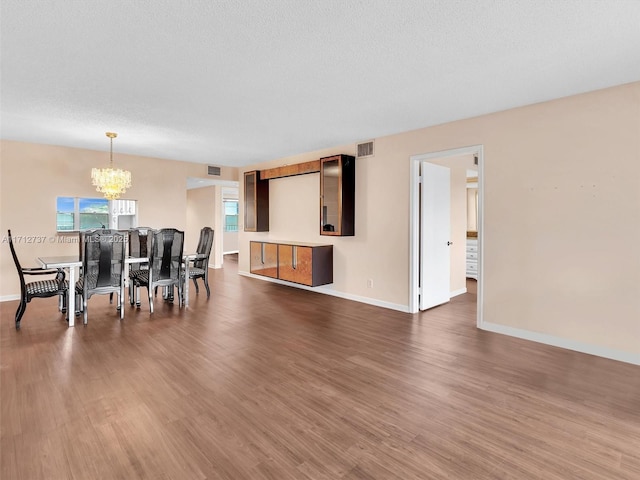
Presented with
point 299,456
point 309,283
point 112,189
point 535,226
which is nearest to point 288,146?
point 309,283

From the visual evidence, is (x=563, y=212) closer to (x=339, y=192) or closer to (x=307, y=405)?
(x=339, y=192)

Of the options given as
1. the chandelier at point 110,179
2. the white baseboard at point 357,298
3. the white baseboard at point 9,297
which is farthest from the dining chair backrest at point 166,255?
the white baseboard at point 9,297

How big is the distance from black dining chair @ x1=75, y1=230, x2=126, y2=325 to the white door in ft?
13.2

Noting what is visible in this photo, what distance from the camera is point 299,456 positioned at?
6.17 feet

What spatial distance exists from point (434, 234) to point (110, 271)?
4453mm

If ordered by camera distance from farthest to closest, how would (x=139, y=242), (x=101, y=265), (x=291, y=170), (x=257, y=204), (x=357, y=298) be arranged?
(x=257, y=204) → (x=291, y=170) → (x=139, y=242) → (x=357, y=298) → (x=101, y=265)

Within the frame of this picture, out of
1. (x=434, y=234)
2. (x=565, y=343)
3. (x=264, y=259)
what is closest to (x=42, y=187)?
(x=264, y=259)

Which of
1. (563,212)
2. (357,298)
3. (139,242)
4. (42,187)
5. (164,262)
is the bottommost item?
(357,298)

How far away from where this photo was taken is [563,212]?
349 cm

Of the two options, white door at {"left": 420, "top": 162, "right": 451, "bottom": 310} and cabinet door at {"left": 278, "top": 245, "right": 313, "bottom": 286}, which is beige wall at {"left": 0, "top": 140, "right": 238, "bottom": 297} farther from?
white door at {"left": 420, "top": 162, "right": 451, "bottom": 310}

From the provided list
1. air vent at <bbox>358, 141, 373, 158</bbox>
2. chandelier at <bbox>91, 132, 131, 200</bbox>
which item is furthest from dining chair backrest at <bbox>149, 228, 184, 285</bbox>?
air vent at <bbox>358, 141, 373, 158</bbox>

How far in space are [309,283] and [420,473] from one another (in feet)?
13.6

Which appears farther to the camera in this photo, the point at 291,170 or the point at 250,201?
the point at 250,201

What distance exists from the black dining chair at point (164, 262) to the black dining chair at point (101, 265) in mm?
425
